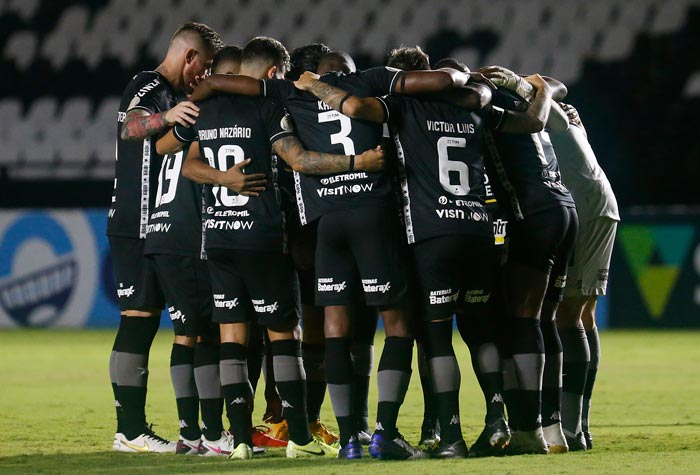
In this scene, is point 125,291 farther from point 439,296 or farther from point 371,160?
point 439,296

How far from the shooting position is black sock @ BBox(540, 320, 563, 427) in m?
6.46

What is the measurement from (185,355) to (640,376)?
548 centimetres

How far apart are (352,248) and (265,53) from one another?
3.87 ft

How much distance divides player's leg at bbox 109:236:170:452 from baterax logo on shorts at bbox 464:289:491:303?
181cm

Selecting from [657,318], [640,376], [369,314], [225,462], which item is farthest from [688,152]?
[225,462]

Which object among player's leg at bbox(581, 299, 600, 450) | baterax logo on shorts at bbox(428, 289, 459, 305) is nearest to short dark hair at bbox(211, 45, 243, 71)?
baterax logo on shorts at bbox(428, 289, 459, 305)

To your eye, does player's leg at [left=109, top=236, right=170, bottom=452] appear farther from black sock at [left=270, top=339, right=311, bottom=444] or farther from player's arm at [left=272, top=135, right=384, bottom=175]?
player's arm at [left=272, top=135, right=384, bottom=175]

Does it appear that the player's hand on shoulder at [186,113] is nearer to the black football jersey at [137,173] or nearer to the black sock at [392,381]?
the black football jersey at [137,173]

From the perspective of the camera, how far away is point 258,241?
6.21 m

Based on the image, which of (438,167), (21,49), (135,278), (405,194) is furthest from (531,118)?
(21,49)

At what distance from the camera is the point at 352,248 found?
609 centimetres

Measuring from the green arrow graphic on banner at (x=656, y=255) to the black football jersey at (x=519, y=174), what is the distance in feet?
32.3

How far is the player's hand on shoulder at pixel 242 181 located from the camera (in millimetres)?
6219

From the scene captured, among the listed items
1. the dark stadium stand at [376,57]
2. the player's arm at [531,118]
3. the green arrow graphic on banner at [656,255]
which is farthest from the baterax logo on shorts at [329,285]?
the dark stadium stand at [376,57]
